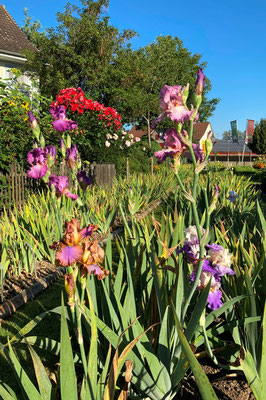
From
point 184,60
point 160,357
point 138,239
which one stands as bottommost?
point 160,357

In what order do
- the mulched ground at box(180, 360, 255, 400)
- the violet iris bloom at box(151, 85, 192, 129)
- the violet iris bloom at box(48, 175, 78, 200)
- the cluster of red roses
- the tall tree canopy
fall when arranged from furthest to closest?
the tall tree canopy → the cluster of red roses → the violet iris bloom at box(48, 175, 78, 200) → the mulched ground at box(180, 360, 255, 400) → the violet iris bloom at box(151, 85, 192, 129)

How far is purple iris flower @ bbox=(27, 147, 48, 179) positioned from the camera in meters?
2.10

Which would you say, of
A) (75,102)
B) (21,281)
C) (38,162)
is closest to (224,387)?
(38,162)

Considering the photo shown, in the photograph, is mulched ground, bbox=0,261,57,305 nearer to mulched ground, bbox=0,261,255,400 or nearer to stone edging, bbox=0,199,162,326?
stone edging, bbox=0,199,162,326

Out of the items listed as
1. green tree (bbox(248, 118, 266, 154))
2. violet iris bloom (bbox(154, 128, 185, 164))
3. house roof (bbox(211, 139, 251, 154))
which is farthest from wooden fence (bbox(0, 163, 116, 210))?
house roof (bbox(211, 139, 251, 154))

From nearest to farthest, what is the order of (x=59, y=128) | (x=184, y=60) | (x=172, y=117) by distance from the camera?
1. (x=172, y=117)
2. (x=59, y=128)
3. (x=184, y=60)

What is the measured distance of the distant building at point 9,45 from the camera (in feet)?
48.0

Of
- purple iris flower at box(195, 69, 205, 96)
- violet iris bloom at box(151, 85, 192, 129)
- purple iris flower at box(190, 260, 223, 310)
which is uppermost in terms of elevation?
purple iris flower at box(195, 69, 205, 96)

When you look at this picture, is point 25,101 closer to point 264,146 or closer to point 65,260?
point 65,260

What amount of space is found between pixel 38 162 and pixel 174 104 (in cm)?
120

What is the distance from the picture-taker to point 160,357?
1.36 meters

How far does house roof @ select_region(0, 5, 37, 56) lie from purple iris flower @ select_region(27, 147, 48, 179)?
46.4ft

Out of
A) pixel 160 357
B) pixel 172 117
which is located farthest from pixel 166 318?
pixel 172 117

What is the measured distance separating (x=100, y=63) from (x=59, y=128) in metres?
17.1
